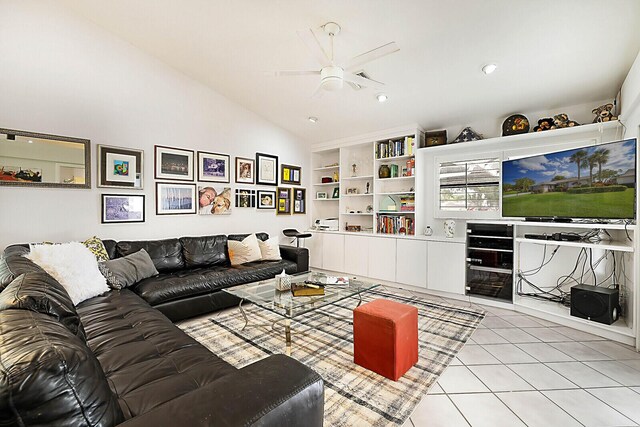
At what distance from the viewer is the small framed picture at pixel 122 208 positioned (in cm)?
326

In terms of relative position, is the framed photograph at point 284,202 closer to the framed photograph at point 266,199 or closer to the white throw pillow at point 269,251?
the framed photograph at point 266,199

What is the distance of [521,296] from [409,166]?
2.23 m

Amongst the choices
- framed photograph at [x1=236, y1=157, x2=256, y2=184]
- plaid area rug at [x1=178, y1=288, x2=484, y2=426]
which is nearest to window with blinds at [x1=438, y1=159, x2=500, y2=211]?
plaid area rug at [x1=178, y1=288, x2=484, y2=426]

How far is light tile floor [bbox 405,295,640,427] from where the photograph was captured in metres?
1.64

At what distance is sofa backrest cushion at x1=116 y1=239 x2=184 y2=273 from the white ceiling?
7.42 ft

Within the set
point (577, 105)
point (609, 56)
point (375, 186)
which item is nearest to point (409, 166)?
point (375, 186)

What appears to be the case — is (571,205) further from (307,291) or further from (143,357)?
(143,357)

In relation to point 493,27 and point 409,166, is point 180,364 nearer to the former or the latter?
point 493,27

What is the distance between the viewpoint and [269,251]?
4.04 metres

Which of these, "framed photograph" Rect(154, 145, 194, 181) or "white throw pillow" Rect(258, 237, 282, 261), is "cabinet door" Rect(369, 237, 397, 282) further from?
"framed photograph" Rect(154, 145, 194, 181)

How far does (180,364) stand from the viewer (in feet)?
4.75

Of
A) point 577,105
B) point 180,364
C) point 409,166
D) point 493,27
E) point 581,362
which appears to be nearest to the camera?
point 180,364

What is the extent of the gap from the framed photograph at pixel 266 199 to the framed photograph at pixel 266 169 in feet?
0.55

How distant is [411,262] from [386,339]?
227 cm
